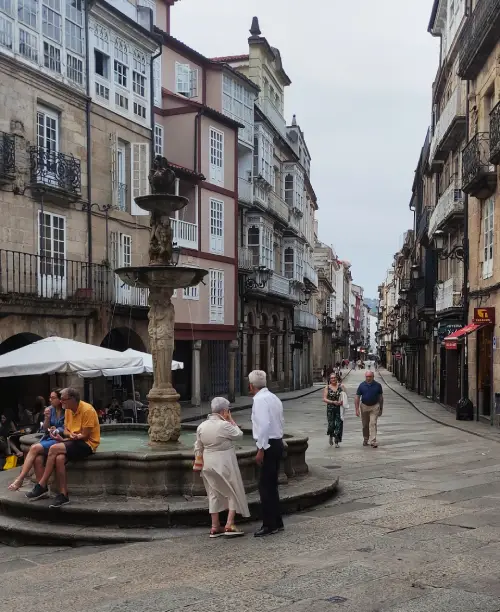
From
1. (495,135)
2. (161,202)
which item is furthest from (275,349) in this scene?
(161,202)

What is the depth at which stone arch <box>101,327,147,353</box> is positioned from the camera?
2475 centimetres

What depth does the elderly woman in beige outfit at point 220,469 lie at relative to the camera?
766 centimetres

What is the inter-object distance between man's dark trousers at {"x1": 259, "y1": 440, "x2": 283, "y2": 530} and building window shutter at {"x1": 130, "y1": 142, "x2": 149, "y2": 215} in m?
17.4

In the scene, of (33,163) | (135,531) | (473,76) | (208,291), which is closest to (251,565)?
(135,531)

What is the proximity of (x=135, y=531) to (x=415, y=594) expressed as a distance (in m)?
3.35

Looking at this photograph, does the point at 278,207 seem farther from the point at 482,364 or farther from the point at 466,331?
the point at 466,331

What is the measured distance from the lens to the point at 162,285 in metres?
10.7

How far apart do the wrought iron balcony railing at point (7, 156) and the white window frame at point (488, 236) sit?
13523 mm

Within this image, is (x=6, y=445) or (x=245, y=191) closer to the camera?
(x=6, y=445)

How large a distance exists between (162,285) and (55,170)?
1104 centimetres

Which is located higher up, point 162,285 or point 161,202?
point 161,202

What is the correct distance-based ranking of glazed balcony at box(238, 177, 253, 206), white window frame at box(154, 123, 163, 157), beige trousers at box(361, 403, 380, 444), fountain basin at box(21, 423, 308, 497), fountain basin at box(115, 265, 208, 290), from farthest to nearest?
1. glazed balcony at box(238, 177, 253, 206)
2. white window frame at box(154, 123, 163, 157)
3. beige trousers at box(361, 403, 380, 444)
4. fountain basin at box(115, 265, 208, 290)
5. fountain basin at box(21, 423, 308, 497)

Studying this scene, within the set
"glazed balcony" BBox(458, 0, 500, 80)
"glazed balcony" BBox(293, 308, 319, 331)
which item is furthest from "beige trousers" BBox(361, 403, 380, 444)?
"glazed balcony" BBox(293, 308, 319, 331)

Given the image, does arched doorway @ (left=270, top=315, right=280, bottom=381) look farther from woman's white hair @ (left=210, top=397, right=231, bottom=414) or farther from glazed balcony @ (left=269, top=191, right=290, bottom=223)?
woman's white hair @ (left=210, top=397, right=231, bottom=414)
